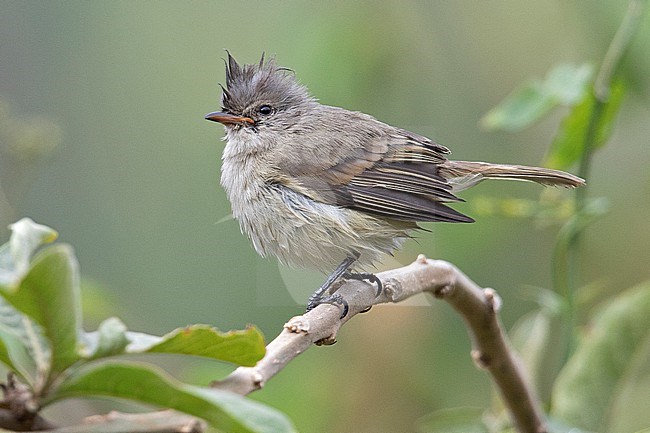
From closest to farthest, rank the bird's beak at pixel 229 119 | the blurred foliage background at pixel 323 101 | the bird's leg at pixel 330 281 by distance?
the bird's leg at pixel 330 281, the bird's beak at pixel 229 119, the blurred foliage background at pixel 323 101

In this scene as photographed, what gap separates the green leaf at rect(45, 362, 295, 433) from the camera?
37.7 inches

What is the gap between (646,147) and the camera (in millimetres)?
4148

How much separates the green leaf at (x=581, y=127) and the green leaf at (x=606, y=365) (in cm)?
50

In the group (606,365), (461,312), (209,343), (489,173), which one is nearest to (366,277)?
(461,312)

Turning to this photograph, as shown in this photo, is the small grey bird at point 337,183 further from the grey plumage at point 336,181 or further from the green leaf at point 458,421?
the green leaf at point 458,421

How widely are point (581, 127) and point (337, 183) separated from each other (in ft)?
2.62

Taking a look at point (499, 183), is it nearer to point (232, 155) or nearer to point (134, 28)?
point (232, 155)

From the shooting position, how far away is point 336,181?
2832 mm

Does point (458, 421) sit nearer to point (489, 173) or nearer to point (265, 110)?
point (489, 173)

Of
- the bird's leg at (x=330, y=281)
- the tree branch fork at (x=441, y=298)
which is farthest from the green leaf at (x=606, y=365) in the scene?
the bird's leg at (x=330, y=281)

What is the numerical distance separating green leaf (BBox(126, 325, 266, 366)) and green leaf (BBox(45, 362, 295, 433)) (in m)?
0.07

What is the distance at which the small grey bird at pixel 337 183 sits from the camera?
2711 millimetres

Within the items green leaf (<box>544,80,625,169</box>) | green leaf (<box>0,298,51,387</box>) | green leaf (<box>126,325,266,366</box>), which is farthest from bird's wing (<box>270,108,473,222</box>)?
green leaf (<box>0,298,51,387</box>)

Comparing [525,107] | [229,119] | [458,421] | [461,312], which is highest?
[525,107]
